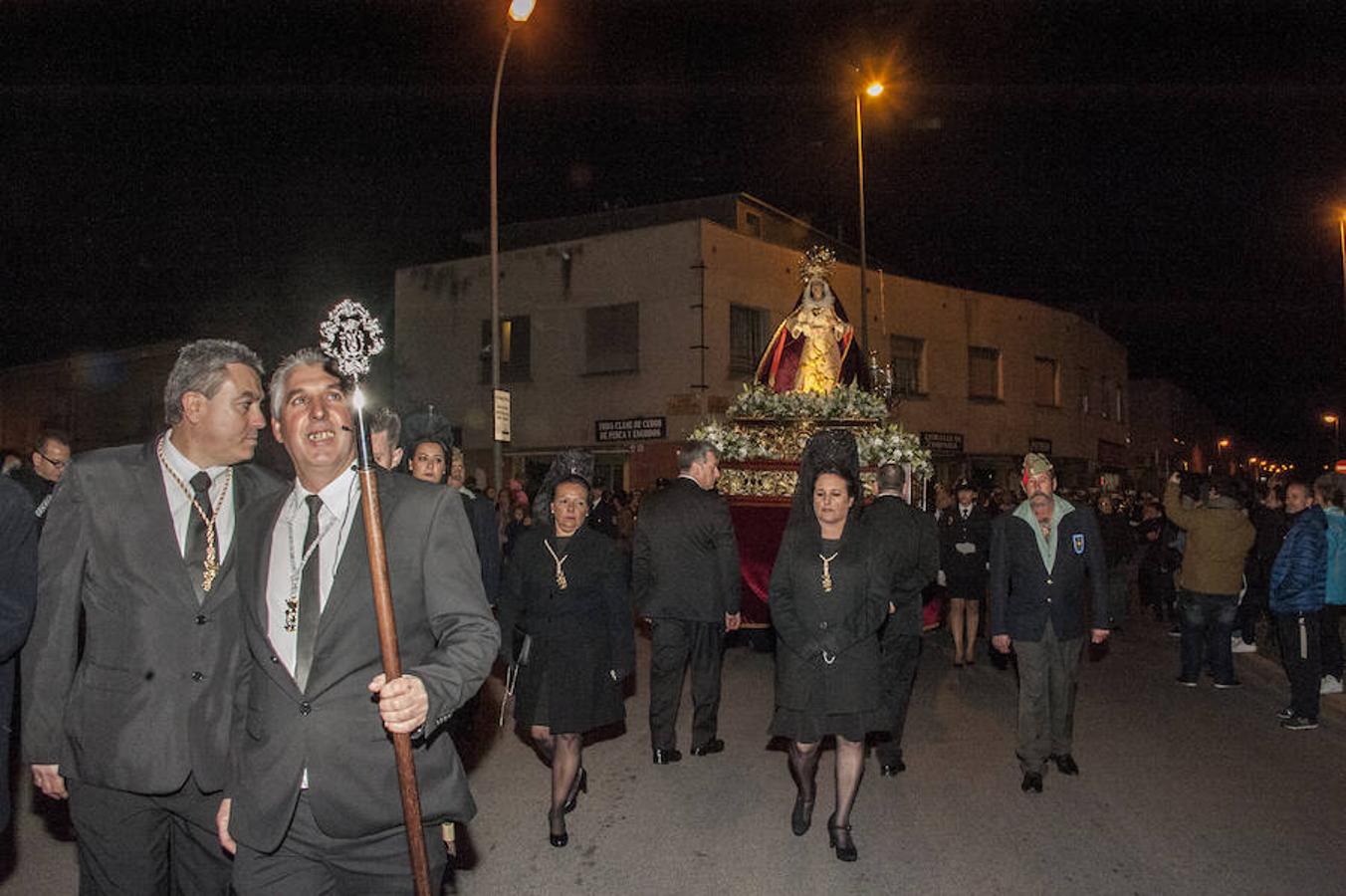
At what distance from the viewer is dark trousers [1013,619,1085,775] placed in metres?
6.82

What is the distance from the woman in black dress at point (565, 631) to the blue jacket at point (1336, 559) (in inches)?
270

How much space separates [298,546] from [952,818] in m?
4.54

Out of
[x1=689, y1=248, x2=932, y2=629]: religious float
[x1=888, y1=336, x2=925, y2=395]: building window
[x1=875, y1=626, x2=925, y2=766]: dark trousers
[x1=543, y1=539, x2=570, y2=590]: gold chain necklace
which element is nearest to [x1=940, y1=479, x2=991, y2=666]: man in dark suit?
[x1=689, y1=248, x2=932, y2=629]: religious float

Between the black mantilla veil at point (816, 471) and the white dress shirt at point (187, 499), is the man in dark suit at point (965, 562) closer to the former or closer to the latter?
the black mantilla veil at point (816, 471)

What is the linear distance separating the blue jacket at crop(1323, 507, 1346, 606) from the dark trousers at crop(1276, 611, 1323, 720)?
28.6 inches

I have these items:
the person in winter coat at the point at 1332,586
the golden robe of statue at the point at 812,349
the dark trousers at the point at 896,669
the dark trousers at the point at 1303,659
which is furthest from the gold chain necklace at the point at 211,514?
the golden robe of statue at the point at 812,349

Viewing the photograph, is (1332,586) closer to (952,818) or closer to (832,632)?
(952,818)

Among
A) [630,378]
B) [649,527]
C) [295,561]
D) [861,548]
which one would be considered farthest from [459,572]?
[630,378]

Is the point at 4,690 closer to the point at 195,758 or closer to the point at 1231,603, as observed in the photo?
the point at 195,758

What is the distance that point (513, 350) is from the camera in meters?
28.9

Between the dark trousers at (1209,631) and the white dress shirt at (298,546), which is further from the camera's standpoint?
the dark trousers at (1209,631)

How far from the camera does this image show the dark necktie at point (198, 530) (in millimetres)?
3410

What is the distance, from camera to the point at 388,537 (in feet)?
9.64

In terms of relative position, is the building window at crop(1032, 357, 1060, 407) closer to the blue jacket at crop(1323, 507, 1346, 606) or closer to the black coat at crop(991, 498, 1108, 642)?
the blue jacket at crop(1323, 507, 1346, 606)
